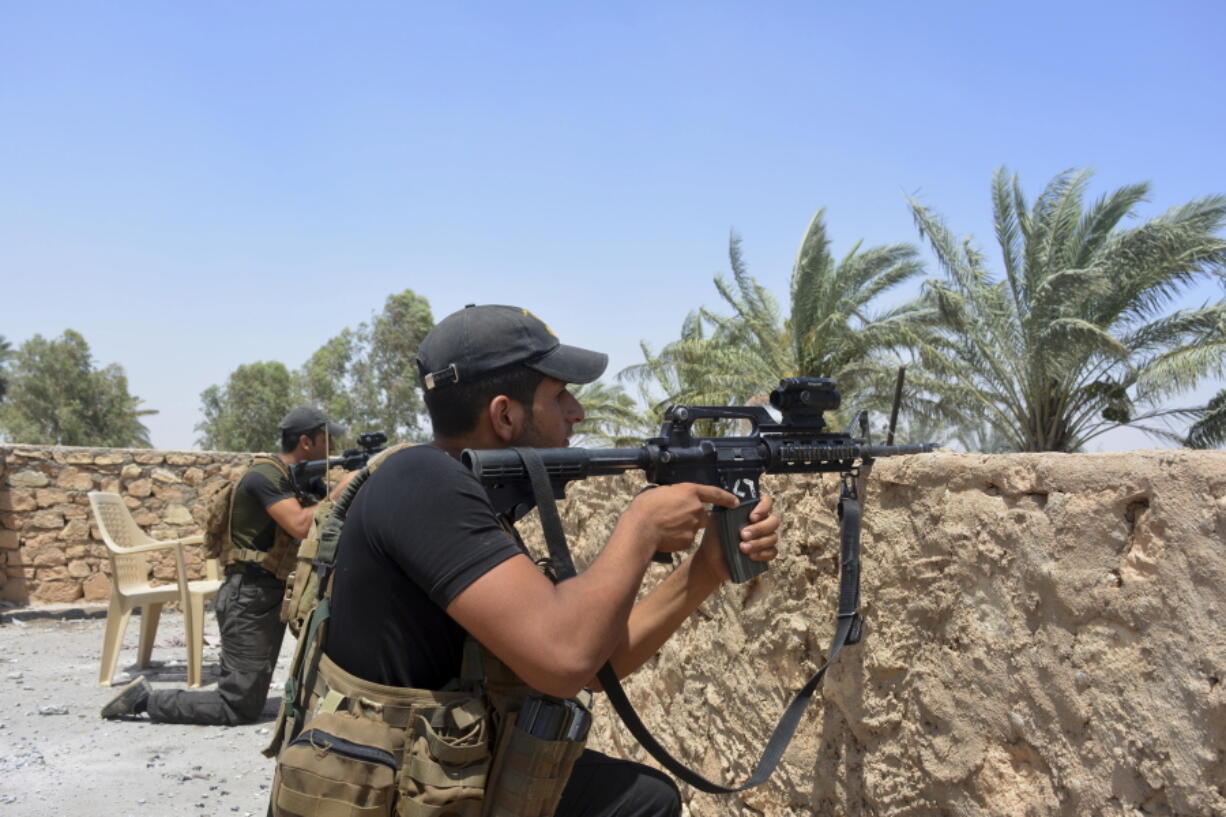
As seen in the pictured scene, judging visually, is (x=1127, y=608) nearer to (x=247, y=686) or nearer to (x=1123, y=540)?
(x=1123, y=540)

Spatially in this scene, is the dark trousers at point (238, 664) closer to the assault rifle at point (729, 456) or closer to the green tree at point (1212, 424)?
the assault rifle at point (729, 456)

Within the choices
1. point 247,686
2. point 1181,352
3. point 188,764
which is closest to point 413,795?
point 188,764

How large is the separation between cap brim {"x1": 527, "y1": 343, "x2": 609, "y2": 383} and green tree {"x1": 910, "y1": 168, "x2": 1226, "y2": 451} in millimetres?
11049

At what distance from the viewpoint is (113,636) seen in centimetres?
686

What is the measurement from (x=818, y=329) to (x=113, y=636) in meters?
10.9

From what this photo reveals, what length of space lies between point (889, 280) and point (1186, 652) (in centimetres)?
1437

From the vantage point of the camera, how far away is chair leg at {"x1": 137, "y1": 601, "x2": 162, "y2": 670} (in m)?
7.54

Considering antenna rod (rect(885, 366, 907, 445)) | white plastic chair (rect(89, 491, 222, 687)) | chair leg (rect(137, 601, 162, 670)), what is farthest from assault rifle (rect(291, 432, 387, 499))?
antenna rod (rect(885, 366, 907, 445))

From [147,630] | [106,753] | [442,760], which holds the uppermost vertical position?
[442,760]

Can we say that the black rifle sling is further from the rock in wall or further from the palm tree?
the palm tree

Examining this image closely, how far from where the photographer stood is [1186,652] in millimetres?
1789

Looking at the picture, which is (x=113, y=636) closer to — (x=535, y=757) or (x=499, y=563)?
(x=535, y=757)

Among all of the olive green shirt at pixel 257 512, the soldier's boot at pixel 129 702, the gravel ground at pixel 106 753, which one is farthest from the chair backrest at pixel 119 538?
the olive green shirt at pixel 257 512

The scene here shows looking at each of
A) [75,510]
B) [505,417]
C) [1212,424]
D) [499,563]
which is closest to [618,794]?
[499,563]
